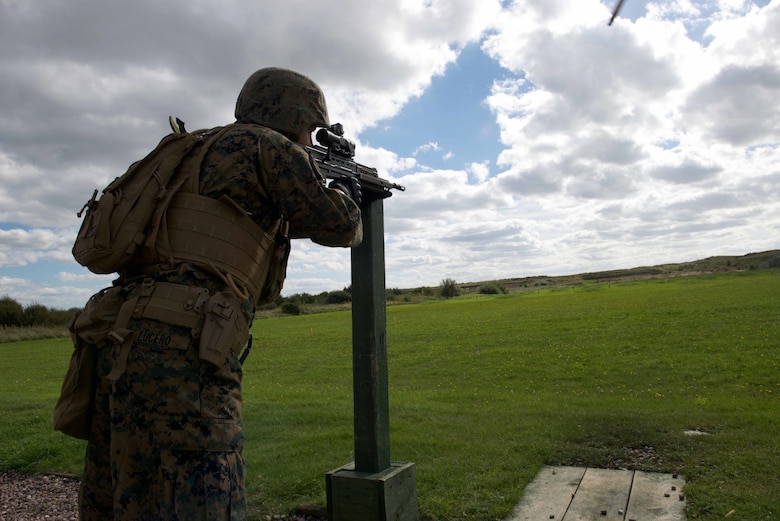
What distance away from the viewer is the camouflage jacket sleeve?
255cm

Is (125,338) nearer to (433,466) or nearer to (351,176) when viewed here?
(351,176)

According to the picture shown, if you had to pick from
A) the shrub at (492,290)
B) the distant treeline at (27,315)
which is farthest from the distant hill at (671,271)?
the distant treeline at (27,315)

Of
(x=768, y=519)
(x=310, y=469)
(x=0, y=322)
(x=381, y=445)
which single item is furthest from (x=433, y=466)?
(x=0, y=322)

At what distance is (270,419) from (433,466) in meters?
3.50

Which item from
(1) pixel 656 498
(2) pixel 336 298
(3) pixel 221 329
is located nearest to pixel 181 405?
(3) pixel 221 329

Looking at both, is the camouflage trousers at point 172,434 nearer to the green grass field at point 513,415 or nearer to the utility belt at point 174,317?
the utility belt at point 174,317

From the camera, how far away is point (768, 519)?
4086 mm

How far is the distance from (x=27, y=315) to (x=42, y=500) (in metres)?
41.3

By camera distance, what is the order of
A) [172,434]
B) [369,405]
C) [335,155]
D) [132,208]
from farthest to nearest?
[369,405]
[335,155]
[132,208]
[172,434]

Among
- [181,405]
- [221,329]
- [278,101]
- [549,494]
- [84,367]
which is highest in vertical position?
[278,101]

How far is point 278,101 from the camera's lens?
9.50ft

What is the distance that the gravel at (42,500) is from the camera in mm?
4734

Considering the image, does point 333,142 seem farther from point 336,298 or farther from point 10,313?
point 336,298

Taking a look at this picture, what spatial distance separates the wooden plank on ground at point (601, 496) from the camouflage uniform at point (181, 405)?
9.50ft
